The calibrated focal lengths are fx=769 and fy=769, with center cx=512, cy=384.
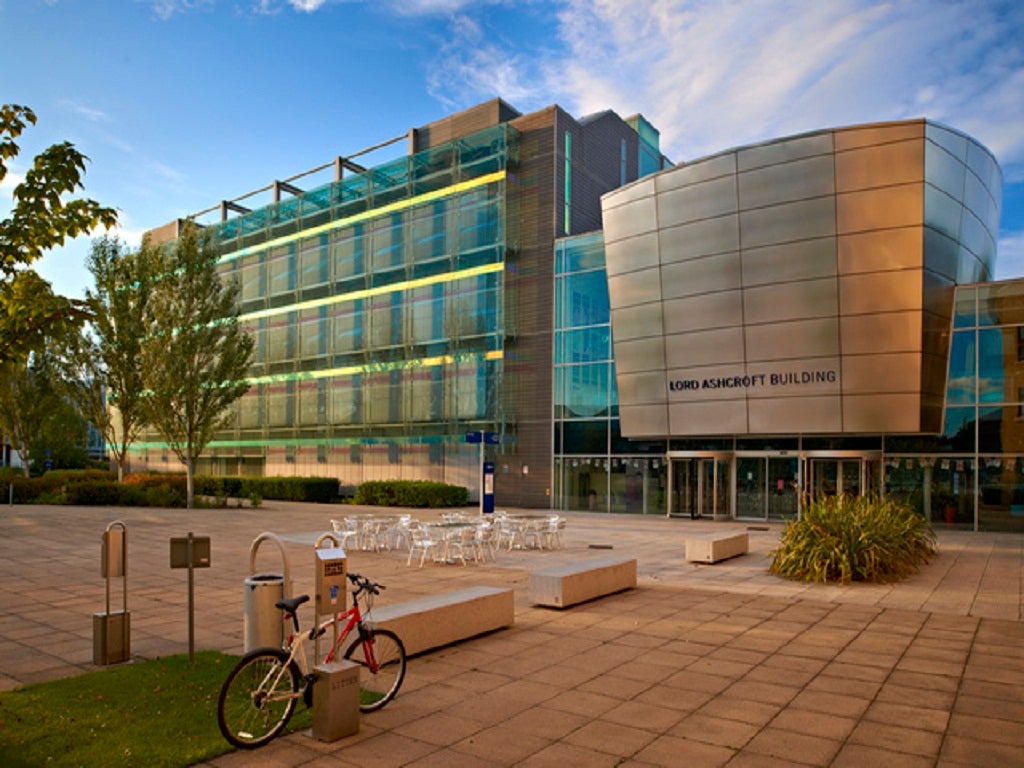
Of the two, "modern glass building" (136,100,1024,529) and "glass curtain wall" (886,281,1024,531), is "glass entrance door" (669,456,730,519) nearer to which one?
"modern glass building" (136,100,1024,529)

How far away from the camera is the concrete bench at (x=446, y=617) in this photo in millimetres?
7930

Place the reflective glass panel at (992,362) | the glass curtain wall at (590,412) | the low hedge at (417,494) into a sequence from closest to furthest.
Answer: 1. the reflective glass panel at (992,362)
2. the glass curtain wall at (590,412)
3. the low hedge at (417,494)

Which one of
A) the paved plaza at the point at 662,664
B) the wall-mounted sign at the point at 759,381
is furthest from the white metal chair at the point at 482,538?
the wall-mounted sign at the point at 759,381

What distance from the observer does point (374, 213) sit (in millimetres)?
41719

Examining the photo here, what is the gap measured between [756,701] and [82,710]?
5.53m

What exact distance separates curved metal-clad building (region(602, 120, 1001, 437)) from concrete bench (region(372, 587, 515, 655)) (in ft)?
61.0

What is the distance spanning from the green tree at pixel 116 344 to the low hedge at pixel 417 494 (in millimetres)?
10771

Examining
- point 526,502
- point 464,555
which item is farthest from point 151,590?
point 526,502

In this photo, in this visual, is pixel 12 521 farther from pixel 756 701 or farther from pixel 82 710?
pixel 756 701

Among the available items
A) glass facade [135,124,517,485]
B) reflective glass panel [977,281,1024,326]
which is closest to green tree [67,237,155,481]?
glass facade [135,124,517,485]

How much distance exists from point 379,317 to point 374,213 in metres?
5.73

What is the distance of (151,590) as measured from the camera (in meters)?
12.2

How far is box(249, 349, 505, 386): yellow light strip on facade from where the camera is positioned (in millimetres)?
36625

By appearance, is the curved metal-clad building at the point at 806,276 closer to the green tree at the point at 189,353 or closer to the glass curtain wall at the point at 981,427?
the glass curtain wall at the point at 981,427
